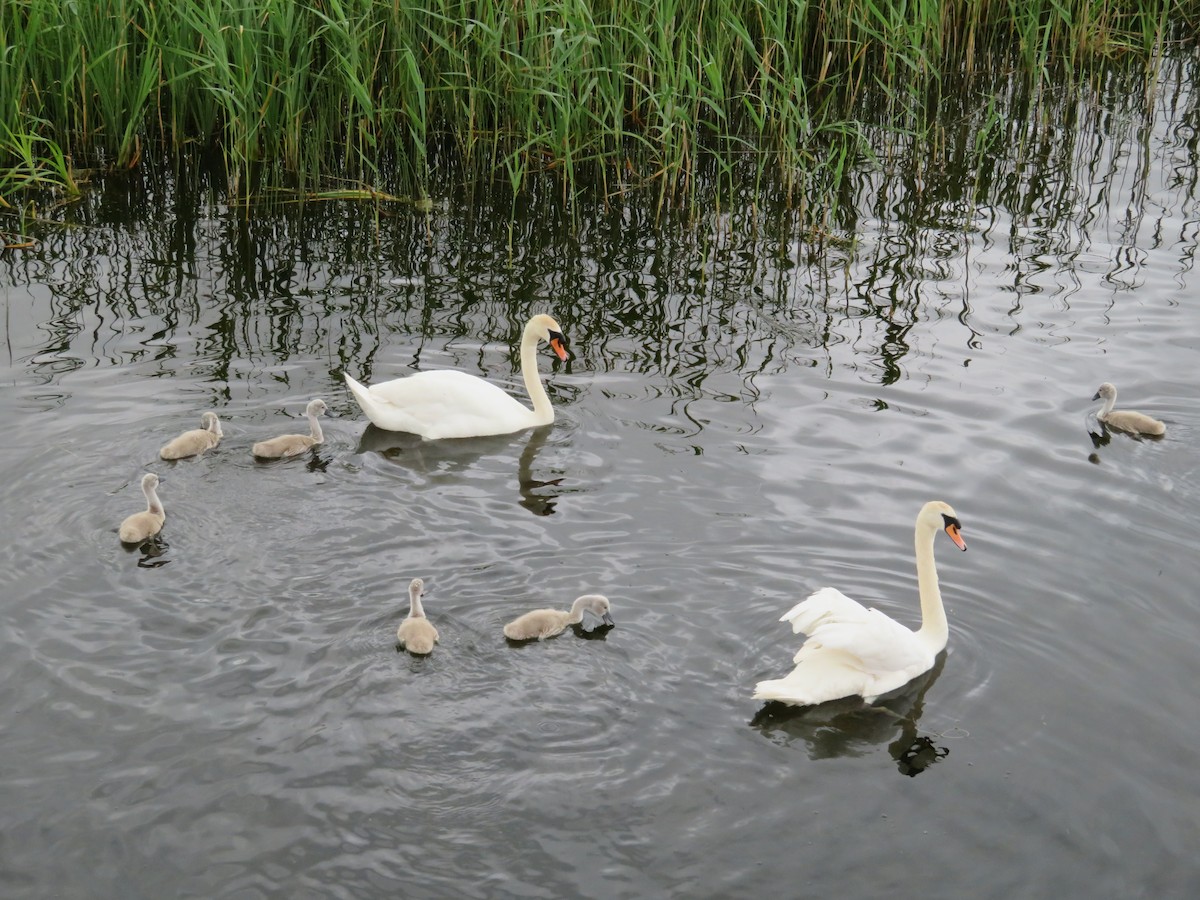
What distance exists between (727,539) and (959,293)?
4.65 m

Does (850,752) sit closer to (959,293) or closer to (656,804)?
(656,804)

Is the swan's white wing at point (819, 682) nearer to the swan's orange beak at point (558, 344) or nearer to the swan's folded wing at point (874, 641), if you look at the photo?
the swan's folded wing at point (874, 641)

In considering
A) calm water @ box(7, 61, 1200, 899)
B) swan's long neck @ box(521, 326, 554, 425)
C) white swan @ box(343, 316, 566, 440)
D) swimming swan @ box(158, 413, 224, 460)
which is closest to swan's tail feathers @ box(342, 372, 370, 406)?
white swan @ box(343, 316, 566, 440)

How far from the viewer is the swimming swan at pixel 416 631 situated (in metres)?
6.15

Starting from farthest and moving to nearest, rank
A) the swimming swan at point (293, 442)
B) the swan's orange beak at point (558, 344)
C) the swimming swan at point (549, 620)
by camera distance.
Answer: the swan's orange beak at point (558, 344)
the swimming swan at point (293, 442)
the swimming swan at point (549, 620)

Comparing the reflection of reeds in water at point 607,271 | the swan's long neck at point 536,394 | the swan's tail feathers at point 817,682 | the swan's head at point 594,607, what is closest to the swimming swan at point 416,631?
the swan's head at point 594,607

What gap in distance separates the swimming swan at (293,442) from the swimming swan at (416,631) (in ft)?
6.89

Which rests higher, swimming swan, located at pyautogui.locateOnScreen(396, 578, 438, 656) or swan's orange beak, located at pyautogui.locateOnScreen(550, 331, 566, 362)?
swan's orange beak, located at pyautogui.locateOnScreen(550, 331, 566, 362)

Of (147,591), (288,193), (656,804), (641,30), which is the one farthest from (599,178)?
(656,804)

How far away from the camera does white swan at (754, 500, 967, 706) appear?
19.4ft

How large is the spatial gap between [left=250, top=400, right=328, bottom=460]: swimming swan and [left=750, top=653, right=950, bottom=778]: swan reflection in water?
353cm

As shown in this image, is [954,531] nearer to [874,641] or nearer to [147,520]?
[874,641]

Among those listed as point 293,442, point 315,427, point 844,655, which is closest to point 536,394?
point 315,427

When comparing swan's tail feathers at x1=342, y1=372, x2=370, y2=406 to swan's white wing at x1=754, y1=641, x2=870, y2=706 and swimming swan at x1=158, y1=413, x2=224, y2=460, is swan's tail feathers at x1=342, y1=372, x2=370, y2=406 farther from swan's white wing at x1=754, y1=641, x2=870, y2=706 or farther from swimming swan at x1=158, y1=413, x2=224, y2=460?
Answer: swan's white wing at x1=754, y1=641, x2=870, y2=706
